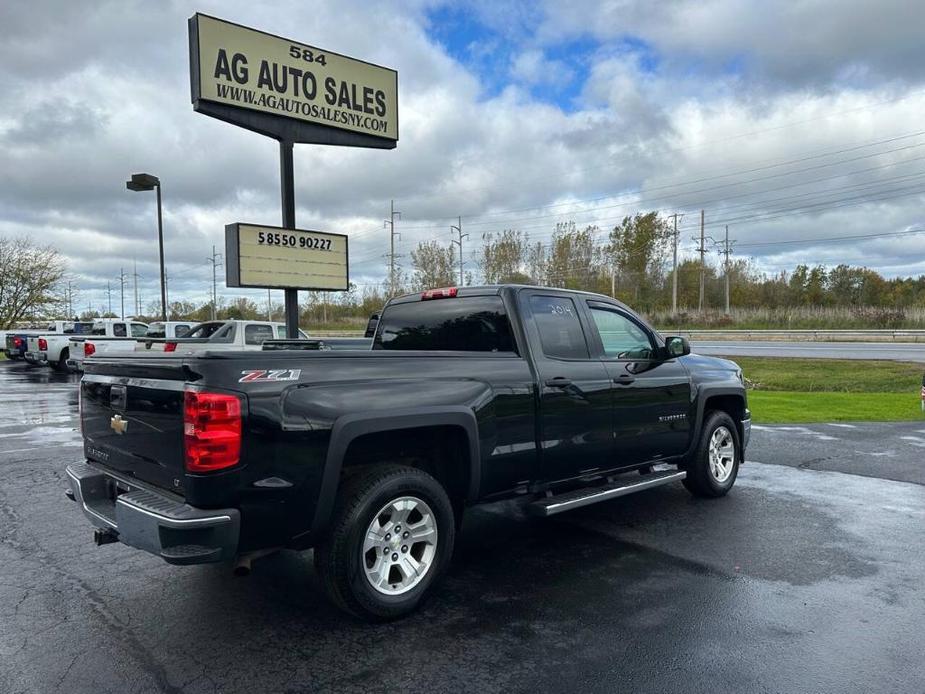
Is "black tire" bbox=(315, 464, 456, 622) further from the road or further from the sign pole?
the road

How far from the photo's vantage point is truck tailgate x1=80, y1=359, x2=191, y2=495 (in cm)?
334

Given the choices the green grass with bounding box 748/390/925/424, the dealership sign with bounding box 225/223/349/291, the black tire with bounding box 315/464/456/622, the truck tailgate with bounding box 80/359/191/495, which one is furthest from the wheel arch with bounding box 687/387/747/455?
the dealership sign with bounding box 225/223/349/291

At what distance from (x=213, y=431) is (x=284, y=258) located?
744 cm

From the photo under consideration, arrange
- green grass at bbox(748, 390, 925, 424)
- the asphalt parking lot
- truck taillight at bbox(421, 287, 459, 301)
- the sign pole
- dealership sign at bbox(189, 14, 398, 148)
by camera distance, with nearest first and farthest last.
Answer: the asphalt parking lot → truck taillight at bbox(421, 287, 459, 301) → dealership sign at bbox(189, 14, 398, 148) → the sign pole → green grass at bbox(748, 390, 925, 424)

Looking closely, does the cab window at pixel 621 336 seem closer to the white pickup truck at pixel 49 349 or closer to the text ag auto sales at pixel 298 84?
Result: the text ag auto sales at pixel 298 84

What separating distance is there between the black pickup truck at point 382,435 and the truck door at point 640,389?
0.06ft

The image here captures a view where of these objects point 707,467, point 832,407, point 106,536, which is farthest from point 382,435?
point 832,407

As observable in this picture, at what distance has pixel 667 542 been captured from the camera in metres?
5.05

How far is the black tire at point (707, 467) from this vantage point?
20.2 feet

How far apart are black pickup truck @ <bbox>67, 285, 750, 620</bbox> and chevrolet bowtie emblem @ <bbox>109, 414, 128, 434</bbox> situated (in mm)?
16

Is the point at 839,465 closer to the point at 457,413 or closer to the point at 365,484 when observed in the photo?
the point at 457,413

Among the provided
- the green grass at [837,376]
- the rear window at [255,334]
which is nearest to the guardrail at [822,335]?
the green grass at [837,376]

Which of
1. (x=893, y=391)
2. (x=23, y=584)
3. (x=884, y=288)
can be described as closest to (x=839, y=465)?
(x=23, y=584)

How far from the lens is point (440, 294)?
5.25 metres
